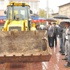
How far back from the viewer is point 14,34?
364 inches

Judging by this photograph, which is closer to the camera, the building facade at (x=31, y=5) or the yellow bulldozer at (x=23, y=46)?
the yellow bulldozer at (x=23, y=46)

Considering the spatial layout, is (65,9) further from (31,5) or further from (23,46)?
(23,46)

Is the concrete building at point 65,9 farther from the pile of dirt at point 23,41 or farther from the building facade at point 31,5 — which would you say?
the pile of dirt at point 23,41

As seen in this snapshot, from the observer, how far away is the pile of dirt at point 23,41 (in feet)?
29.8

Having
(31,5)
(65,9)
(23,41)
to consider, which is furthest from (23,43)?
(31,5)

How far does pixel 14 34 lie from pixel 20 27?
340 cm

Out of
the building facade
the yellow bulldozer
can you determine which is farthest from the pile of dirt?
the building facade

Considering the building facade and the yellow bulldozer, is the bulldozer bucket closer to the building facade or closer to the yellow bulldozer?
the yellow bulldozer

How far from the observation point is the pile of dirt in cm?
907

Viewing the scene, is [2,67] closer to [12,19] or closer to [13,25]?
[13,25]

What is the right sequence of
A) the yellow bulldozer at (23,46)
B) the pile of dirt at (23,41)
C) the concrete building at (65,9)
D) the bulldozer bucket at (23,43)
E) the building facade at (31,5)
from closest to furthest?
the yellow bulldozer at (23,46)
the bulldozer bucket at (23,43)
the pile of dirt at (23,41)
the concrete building at (65,9)
the building facade at (31,5)

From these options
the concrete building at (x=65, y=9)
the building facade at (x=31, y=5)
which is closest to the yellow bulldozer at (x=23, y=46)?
the concrete building at (x=65, y=9)

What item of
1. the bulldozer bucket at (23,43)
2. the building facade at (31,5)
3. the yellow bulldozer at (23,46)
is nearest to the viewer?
the yellow bulldozer at (23,46)

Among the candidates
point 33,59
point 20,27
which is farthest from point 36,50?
point 20,27
